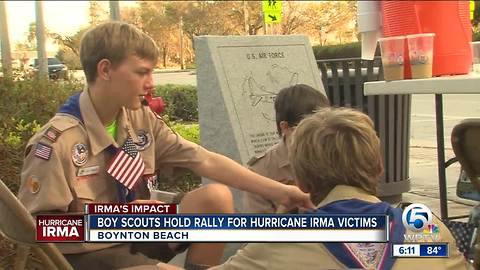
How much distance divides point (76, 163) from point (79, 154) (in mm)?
34

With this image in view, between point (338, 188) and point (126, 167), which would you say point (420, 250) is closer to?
point (338, 188)

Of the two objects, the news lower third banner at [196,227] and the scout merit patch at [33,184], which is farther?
the scout merit patch at [33,184]

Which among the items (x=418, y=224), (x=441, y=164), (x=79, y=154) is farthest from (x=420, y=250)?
(x=441, y=164)

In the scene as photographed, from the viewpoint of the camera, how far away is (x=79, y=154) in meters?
2.37

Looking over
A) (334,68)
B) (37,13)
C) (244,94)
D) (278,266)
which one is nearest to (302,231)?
(278,266)

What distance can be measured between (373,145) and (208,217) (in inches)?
19.5

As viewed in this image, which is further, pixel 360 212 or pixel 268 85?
pixel 268 85

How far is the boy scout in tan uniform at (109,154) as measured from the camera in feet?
7.45

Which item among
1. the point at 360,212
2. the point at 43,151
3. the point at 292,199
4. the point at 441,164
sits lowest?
the point at 441,164

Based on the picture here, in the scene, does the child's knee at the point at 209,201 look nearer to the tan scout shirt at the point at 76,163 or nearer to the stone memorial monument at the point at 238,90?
the tan scout shirt at the point at 76,163

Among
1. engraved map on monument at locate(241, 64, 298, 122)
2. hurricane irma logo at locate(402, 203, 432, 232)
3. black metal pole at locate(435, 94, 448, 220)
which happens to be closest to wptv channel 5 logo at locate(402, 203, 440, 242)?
hurricane irma logo at locate(402, 203, 432, 232)

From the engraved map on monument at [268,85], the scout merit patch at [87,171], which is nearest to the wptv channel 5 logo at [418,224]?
the scout merit patch at [87,171]

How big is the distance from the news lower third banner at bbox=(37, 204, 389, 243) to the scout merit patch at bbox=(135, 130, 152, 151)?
604mm

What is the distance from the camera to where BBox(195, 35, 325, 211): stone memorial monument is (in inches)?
180
